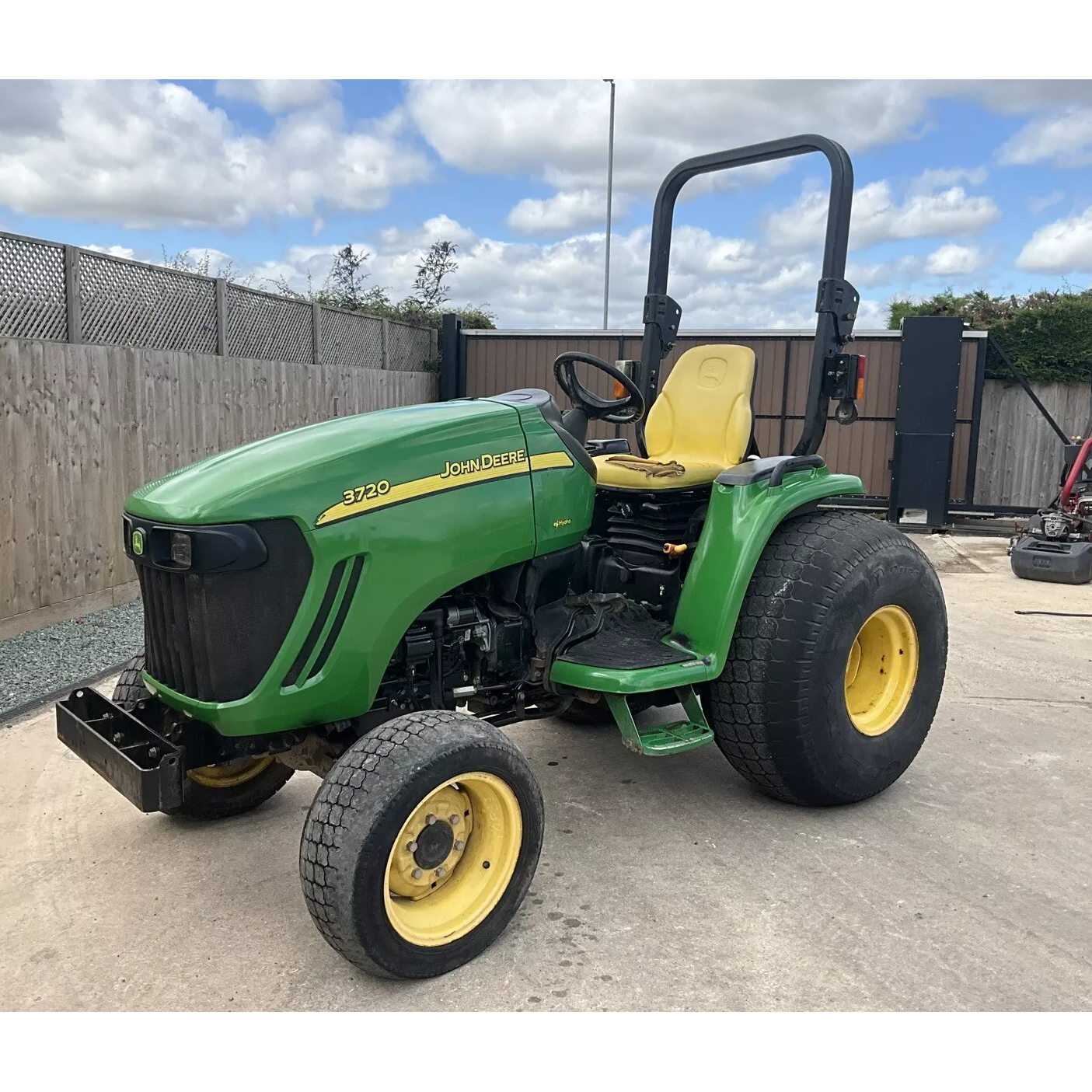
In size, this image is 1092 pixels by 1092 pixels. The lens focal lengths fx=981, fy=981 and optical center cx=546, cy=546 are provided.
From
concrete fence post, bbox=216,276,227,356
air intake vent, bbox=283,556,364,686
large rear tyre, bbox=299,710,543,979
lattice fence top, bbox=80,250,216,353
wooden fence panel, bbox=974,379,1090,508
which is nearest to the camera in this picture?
large rear tyre, bbox=299,710,543,979

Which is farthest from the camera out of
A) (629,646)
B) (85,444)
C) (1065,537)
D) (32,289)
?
(1065,537)

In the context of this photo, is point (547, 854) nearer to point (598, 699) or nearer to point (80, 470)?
point (598, 699)

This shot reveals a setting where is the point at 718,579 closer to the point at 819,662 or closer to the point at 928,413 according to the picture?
the point at 819,662

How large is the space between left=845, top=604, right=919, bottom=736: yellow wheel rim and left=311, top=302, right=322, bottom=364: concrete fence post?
24.2ft

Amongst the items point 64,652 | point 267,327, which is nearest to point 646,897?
point 64,652

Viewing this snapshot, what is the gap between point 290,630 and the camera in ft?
8.84

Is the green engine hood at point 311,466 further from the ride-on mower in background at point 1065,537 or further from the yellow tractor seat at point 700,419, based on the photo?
the ride-on mower in background at point 1065,537

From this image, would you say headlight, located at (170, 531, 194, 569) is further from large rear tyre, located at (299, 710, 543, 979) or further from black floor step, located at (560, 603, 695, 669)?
black floor step, located at (560, 603, 695, 669)

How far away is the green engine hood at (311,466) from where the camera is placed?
8.74 feet

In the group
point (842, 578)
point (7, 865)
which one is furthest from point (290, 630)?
point (842, 578)

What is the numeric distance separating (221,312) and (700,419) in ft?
17.6

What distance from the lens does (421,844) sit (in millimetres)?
2688

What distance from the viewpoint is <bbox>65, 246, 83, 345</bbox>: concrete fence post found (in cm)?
639

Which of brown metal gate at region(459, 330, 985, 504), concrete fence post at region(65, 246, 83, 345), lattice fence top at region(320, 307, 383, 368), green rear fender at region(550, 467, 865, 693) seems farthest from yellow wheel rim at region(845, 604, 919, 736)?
brown metal gate at region(459, 330, 985, 504)
